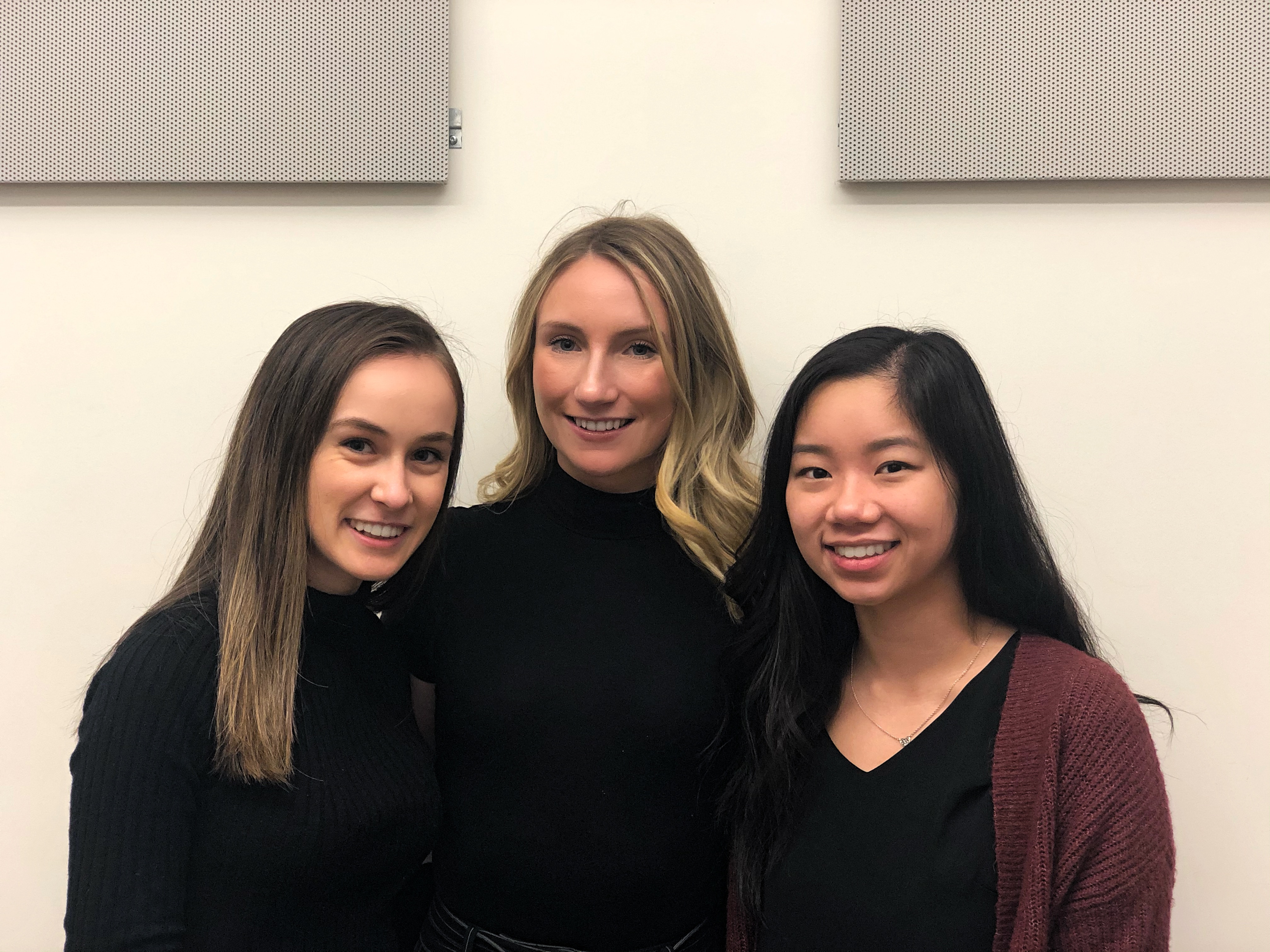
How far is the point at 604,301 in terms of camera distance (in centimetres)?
159

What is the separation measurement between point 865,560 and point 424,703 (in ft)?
2.80

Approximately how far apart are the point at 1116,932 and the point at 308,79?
2.04 m

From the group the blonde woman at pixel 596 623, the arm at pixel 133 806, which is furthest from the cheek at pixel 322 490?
the blonde woman at pixel 596 623

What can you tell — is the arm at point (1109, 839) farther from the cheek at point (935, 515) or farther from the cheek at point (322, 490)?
the cheek at point (322, 490)

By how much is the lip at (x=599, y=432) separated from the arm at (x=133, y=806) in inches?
28.5

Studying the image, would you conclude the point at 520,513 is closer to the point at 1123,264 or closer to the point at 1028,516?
the point at 1028,516

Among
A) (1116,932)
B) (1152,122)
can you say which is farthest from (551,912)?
(1152,122)

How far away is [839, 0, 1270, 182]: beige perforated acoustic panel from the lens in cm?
182

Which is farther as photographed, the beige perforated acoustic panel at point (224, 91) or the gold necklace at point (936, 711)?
the beige perforated acoustic panel at point (224, 91)

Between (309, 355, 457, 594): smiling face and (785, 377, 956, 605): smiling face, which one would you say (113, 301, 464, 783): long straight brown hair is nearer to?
(309, 355, 457, 594): smiling face

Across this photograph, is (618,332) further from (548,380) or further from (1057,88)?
(1057,88)

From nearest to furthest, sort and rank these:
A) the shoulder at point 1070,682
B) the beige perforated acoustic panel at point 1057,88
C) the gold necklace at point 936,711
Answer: the shoulder at point 1070,682 → the gold necklace at point 936,711 → the beige perforated acoustic panel at point 1057,88

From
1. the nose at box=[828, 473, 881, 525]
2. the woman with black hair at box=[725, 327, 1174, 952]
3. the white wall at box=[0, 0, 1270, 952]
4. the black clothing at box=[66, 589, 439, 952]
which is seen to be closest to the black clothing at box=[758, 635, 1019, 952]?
the woman with black hair at box=[725, 327, 1174, 952]

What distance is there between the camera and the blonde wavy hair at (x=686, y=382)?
5.27 feet
